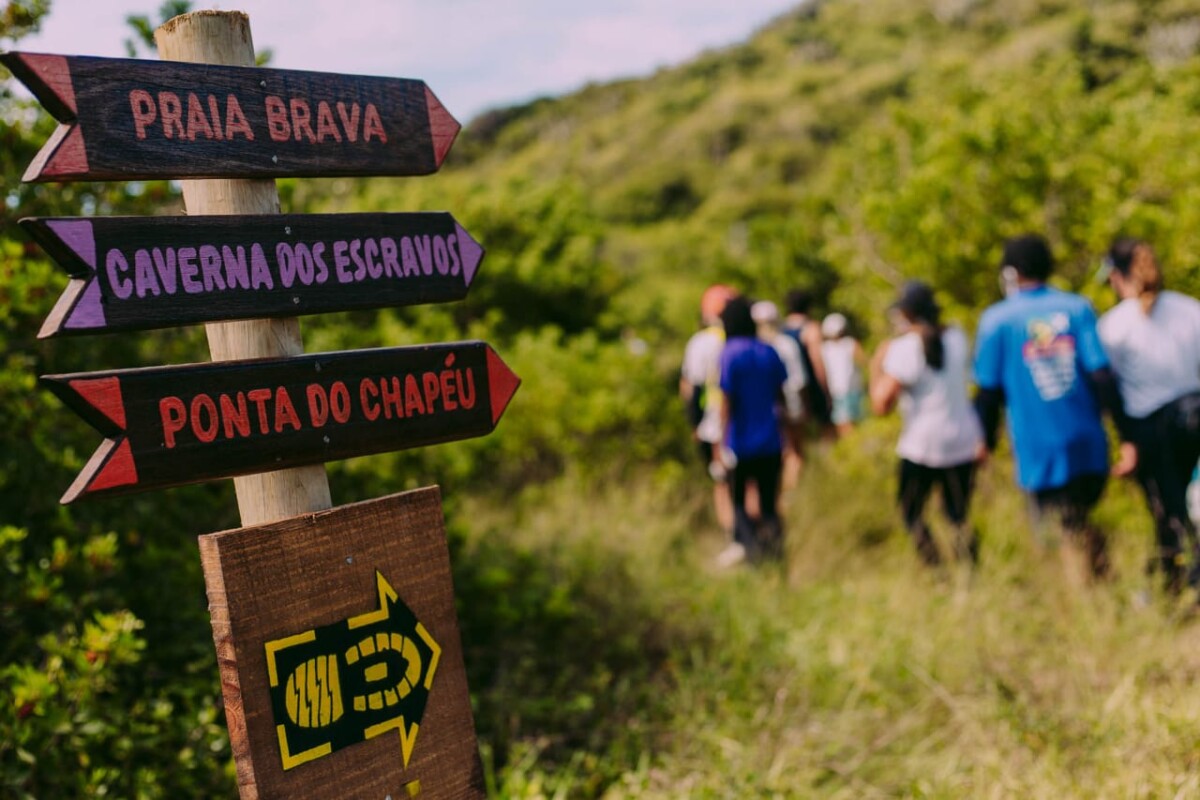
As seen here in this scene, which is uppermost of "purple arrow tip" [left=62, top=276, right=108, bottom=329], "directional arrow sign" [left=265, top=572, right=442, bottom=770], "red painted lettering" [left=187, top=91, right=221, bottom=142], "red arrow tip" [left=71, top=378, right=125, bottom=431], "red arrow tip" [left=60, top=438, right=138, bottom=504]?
"red painted lettering" [left=187, top=91, right=221, bottom=142]

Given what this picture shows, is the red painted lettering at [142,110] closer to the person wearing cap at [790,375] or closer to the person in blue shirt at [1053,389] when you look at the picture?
the person in blue shirt at [1053,389]

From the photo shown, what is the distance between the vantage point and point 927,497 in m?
5.72

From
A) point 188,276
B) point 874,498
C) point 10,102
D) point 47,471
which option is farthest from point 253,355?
point 874,498

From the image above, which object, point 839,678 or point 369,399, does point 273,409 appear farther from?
point 839,678

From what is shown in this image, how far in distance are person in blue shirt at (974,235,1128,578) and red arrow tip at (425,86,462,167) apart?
3260 millimetres

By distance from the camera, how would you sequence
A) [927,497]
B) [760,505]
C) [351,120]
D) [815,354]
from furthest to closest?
1. [815,354]
2. [760,505]
3. [927,497]
4. [351,120]

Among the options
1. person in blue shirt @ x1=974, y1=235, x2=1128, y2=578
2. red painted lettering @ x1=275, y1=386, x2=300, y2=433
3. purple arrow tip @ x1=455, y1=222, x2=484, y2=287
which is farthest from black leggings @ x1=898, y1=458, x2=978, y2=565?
red painted lettering @ x1=275, y1=386, x2=300, y2=433

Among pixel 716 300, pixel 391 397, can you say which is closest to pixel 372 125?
pixel 391 397

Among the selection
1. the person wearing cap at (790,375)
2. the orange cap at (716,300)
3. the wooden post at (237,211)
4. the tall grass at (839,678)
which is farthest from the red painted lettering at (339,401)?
the person wearing cap at (790,375)

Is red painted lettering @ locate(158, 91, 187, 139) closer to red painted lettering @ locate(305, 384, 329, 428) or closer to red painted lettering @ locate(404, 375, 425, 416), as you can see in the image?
red painted lettering @ locate(305, 384, 329, 428)

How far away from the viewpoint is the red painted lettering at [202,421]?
2129 mm

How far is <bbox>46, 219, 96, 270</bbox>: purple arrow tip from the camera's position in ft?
6.46

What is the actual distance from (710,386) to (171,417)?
471 cm

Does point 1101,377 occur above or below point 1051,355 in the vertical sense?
below
